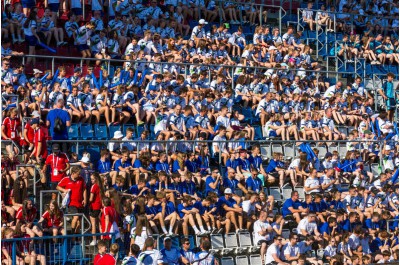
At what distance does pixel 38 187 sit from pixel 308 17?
12461 mm

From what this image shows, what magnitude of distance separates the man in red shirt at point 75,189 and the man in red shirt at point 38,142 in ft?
2.77

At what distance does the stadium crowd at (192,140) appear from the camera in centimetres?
1991

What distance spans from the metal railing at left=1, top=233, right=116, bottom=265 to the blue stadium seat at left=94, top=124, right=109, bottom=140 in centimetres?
371

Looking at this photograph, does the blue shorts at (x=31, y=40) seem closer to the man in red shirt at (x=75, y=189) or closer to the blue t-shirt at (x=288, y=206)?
the man in red shirt at (x=75, y=189)

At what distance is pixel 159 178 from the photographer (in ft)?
69.5

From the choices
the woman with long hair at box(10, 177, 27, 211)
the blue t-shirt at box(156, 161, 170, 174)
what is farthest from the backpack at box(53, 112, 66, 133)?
the woman with long hair at box(10, 177, 27, 211)

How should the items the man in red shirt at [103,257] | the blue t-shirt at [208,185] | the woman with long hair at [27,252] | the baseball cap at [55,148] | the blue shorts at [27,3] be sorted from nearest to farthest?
the woman with long hair at [27,252] < the man in red shirt at [103,257] < the baseball cap at [55,148] < the blue t-shirt at [208,185] < the blue shorts at [27,3]

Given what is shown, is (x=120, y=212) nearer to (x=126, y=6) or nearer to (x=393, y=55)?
(x=126, y=6)

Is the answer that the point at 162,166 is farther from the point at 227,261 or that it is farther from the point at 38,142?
A: the point at 38,142

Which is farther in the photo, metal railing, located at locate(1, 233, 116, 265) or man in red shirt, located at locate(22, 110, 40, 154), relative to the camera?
man in red shirt, located at locate(22, 110, 40, 154)

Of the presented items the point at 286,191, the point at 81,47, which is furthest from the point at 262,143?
the point at 81,47

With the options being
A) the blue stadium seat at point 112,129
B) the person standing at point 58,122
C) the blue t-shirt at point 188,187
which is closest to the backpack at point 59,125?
the person standing at point 58,122

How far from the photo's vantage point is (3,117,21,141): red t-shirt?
67.4 ft

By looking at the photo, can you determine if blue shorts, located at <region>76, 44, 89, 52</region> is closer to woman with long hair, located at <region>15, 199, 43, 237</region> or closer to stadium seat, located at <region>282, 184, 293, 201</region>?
stadium seat, located at <region>282, 184, 293, 201</region>
